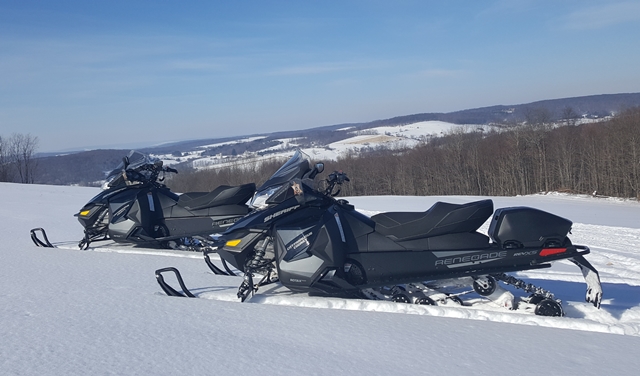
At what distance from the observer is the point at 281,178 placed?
4.46 metres

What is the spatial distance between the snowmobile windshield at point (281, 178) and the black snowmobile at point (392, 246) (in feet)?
0.04

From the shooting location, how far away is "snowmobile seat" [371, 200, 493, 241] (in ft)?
13.3

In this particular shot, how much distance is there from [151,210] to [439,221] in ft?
15.1

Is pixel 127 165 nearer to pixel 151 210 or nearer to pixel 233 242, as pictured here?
pixel 151 210

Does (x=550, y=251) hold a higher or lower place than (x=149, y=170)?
lower

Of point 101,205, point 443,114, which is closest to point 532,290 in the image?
point 101,205

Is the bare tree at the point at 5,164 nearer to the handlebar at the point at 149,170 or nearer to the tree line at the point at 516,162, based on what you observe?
the tree line at the point at 516,162

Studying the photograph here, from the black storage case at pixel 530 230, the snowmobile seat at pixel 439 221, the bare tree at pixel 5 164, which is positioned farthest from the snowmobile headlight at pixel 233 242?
the bare tree at pixel 5 164

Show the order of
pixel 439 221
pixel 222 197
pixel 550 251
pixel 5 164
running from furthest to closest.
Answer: pixel 5 164
pixel 222 197
pixel 439 221
pixel 550 251

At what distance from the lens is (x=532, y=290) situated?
13.2 ft

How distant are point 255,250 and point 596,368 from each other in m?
2.75

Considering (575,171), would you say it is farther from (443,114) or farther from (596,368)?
(443,114)

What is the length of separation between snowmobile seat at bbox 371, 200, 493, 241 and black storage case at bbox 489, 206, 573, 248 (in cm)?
18

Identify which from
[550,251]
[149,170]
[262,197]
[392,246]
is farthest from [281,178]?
[149,170]
